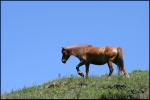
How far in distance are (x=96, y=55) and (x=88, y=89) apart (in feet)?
9.32

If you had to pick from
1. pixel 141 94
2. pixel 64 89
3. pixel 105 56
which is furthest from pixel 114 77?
pixel 141 94

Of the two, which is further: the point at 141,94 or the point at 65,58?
the point at 65,58

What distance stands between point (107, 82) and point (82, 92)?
1.76m

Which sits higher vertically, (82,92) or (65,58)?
(65,58)

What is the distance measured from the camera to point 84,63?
19797 mm

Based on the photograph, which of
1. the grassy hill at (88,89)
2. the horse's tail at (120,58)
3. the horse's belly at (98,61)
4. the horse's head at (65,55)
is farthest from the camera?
the horse's head at (65,55)

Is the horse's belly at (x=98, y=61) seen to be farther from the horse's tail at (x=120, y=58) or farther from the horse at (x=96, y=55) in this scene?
the horse's tail at (x=120, y=58)

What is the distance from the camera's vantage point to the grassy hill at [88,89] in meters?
15.1

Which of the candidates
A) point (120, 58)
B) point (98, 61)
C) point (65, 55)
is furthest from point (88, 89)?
point (65, 55)

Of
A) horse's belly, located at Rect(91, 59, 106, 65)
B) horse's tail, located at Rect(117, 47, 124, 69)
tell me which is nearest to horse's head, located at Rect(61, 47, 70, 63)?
horse's belly, located at Rect(91, 59, 106, 65)

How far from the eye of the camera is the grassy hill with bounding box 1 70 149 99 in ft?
49.4

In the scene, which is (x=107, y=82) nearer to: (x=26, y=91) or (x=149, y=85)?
(x=149, y=85)

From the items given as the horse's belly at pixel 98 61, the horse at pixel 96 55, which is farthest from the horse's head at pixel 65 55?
the horse's belly at pixel 98 61

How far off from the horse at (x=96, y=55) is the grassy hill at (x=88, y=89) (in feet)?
1.88
